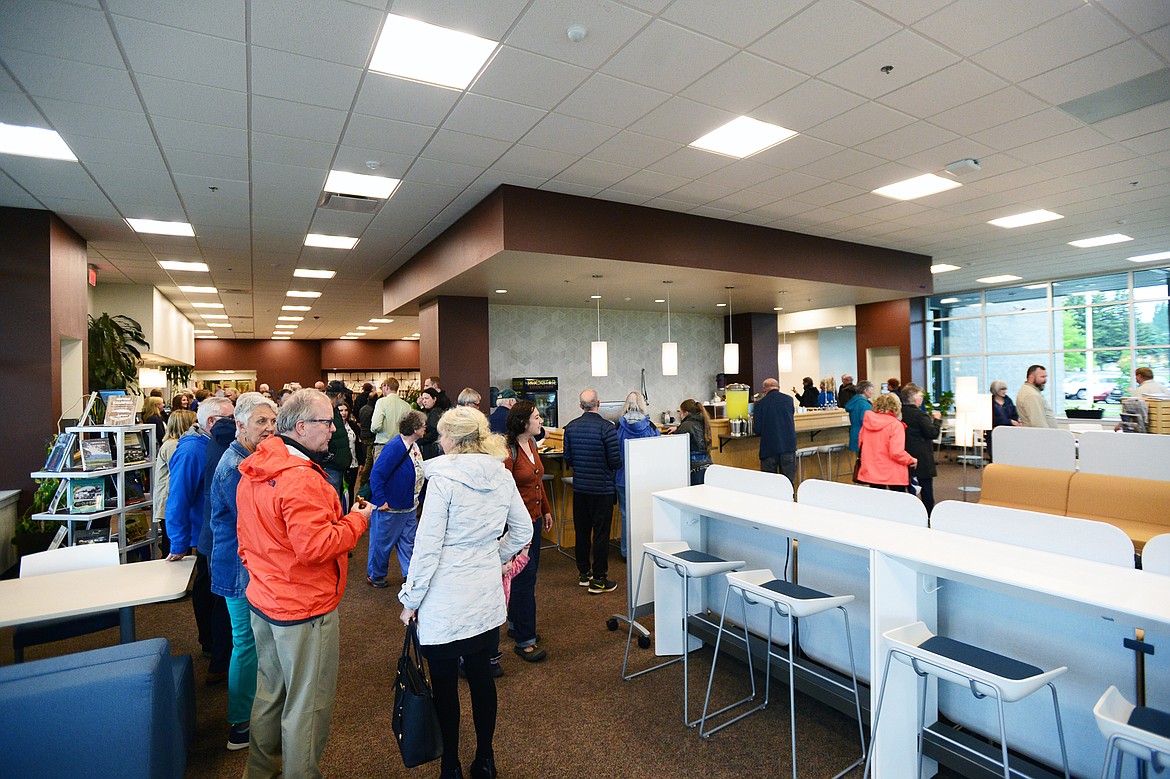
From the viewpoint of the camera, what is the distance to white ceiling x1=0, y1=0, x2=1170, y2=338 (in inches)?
118

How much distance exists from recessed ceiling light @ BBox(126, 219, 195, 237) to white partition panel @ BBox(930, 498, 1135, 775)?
7.39 metres

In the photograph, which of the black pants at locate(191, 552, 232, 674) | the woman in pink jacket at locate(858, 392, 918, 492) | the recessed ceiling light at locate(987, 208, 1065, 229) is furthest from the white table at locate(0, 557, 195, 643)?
the recessed ceiling light at locate(987, 208, 1065, 229)

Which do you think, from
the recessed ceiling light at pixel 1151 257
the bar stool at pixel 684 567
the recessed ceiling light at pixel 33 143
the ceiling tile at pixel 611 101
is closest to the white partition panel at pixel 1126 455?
the bar stool at pixel 684 567

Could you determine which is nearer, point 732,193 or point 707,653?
point 707,653

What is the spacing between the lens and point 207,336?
1823 centimetres

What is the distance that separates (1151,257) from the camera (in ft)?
32.4

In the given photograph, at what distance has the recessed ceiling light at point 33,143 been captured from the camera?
13.4ft

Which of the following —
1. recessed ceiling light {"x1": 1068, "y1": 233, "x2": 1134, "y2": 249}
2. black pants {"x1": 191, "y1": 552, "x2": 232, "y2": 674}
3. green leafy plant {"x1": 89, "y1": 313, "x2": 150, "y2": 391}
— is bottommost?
black pants {"x1": 191, "y1": 552, "x2": 232, "y2": 674}

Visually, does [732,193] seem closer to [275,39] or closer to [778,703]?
[275,39]

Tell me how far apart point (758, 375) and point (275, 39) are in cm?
971

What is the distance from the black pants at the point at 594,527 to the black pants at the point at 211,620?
2385mm

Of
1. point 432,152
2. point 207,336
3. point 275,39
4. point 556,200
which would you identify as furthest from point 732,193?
point 207,336

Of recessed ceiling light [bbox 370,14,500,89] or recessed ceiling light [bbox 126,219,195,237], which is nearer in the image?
recessed ceiling light [bbox 370,14,500,89]

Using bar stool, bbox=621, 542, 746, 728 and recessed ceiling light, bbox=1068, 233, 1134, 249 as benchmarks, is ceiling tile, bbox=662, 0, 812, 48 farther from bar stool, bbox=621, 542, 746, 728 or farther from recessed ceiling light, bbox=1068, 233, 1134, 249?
recessed ceiling light, bbox=1068, 233, 1134, 249
